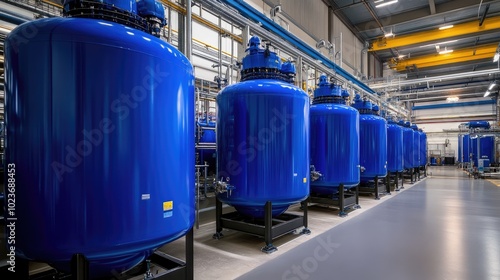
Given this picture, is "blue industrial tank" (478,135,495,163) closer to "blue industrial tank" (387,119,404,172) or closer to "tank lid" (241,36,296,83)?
"blue industrial tank" (387,119,404,172)

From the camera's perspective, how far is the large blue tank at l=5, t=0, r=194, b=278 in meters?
1.35

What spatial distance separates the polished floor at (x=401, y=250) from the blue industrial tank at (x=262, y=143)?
669mm

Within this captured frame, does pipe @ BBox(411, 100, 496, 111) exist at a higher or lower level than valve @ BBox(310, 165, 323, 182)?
higher

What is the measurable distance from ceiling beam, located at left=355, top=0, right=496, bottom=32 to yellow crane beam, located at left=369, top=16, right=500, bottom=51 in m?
0.56

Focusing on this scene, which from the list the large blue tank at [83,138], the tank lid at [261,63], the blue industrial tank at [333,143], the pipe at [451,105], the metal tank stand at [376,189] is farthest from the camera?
the pipe at [451,105]

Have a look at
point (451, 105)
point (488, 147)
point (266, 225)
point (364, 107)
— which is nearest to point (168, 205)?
point (266, 225)

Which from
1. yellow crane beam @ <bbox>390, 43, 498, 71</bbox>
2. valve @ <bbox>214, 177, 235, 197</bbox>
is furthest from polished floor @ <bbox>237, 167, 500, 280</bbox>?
yellow crane beam @ <bbox>390, 43, 498, 71</bbox>

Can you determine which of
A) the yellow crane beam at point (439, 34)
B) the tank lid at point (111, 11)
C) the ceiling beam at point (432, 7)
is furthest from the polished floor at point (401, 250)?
the yellow crane beam at point (439, 34)

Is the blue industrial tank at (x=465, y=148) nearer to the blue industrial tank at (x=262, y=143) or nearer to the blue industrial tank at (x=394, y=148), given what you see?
the blue industrial tank at (x=394, y=148)

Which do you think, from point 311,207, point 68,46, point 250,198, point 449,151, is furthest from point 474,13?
point 449,151

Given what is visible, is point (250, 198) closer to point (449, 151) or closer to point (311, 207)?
point (311, 207)

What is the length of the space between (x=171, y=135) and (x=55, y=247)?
795 millimetres

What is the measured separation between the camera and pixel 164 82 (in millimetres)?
1610

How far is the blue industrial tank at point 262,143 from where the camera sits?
9.37 feet
